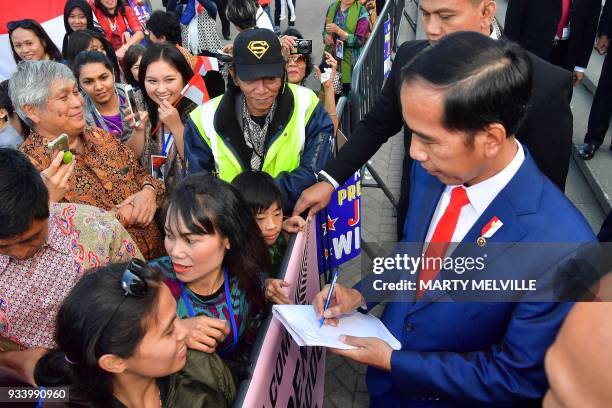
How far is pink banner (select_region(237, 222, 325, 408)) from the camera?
1685 millimetres

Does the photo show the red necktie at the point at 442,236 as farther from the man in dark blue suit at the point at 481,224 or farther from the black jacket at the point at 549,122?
the black jacket at the point at 549,122

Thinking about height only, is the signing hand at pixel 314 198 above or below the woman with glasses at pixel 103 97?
below

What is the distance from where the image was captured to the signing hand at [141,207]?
2.74m

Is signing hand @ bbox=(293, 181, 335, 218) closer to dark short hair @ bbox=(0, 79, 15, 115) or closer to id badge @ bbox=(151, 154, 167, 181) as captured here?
id badge @ bbox=(151, 154, 167, 181)

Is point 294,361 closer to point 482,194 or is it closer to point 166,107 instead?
point 482,194

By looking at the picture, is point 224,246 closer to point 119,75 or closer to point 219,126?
point 219,126

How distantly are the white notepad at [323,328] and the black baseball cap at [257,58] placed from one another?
4.74 ft

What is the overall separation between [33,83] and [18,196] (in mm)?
1300

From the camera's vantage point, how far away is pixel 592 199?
180 inches

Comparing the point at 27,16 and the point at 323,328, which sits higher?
the point at 27,16

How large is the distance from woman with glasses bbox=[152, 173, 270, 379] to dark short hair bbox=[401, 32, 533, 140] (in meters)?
1.03

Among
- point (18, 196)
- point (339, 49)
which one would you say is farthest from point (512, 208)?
point (339, 49)

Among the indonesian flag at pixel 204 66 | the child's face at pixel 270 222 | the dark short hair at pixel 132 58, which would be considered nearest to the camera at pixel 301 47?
the indonesian flag at pixel 204 66

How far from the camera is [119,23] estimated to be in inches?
237
